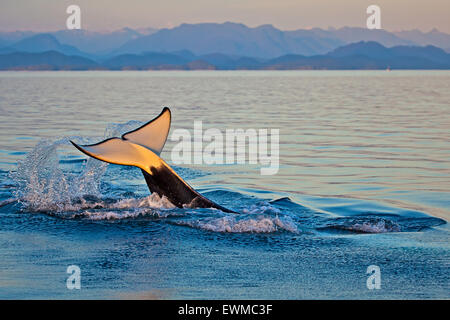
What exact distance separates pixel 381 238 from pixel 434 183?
19.5ft

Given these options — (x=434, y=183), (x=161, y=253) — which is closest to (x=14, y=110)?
(x=434, y=183)

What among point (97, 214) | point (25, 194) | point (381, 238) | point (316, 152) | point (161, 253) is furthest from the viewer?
point (316, 152)

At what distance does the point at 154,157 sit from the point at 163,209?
3.93ft

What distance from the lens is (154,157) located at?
1101 centimetres

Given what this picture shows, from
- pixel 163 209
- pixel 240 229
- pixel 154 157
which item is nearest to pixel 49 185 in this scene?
pixel 163 209

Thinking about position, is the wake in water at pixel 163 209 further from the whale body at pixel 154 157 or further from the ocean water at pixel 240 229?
the whale body at pixel 154 157

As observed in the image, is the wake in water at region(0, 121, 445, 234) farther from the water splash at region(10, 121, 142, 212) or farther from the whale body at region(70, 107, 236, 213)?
the whale body at region(70, 107, 236, 213)

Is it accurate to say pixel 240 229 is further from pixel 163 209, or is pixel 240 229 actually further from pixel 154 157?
pixel 154 157

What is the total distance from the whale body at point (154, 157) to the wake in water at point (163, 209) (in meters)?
0.18

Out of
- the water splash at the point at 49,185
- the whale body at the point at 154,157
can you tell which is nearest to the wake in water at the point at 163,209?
the water splash at the point at 49,185

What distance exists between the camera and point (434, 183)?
51.2ft
